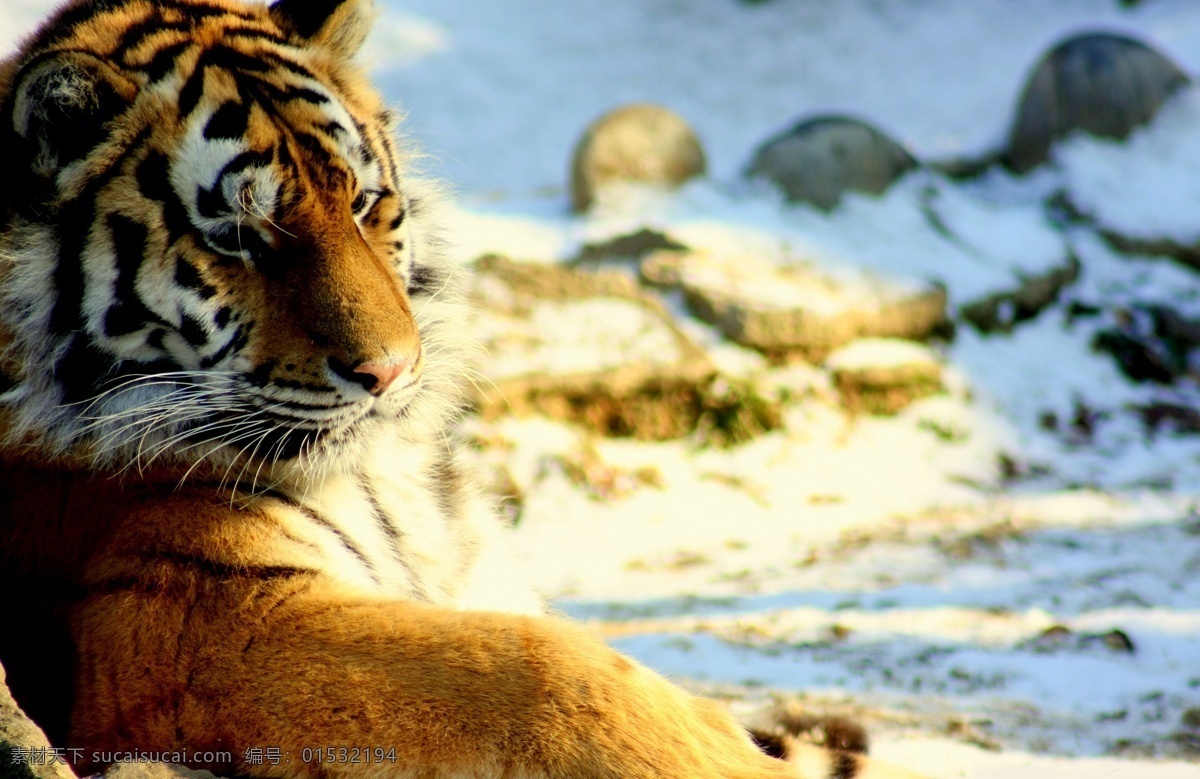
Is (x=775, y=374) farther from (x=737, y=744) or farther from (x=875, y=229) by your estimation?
(x=737, y=744)

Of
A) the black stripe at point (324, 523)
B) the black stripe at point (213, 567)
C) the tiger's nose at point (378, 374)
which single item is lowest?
the black stripe at point (324, 523)

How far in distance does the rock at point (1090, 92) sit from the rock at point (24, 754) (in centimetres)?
609

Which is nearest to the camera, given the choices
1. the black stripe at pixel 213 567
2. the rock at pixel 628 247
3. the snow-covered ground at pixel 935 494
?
the black stripe at pixel 213 567

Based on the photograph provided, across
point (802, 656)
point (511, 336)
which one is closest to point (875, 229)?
point (511, 336)

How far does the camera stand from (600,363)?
177 inches

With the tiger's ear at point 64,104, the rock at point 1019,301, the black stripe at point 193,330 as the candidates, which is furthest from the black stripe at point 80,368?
the rock at point 1019,301

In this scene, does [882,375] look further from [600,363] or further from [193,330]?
[193,330]

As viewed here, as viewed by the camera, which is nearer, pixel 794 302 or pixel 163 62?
pixel 163 62

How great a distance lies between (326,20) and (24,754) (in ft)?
3.90

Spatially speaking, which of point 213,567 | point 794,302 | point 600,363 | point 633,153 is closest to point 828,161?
point 633,153

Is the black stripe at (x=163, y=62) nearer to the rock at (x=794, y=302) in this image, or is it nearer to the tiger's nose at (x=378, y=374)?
the tiger's nose at (x=378, y=374)

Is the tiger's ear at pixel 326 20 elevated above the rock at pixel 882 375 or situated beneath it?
elevated above

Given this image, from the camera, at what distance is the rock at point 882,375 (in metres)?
4.81

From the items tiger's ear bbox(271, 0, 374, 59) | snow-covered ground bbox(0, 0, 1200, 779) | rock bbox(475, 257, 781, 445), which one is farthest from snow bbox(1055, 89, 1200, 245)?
tiger's ear bbox(271, 0, 374, 59)
